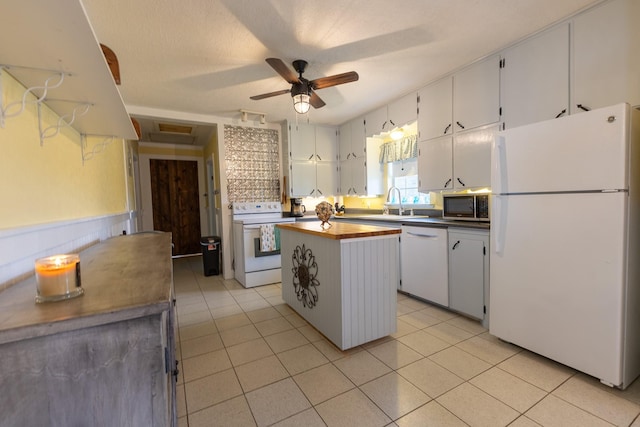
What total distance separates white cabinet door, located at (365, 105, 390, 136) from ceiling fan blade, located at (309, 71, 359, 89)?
1559 millimetres

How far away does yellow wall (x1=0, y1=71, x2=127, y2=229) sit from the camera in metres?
0.94

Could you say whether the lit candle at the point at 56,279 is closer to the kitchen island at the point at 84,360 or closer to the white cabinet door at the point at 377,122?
the kitchen island at the point at 84,360

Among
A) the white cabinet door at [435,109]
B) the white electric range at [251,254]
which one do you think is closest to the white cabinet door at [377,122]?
the white cabinet door at [435,109]

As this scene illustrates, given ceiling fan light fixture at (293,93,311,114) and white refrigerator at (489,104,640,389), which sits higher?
ceiling fan light fixture at (293,93,311,114)

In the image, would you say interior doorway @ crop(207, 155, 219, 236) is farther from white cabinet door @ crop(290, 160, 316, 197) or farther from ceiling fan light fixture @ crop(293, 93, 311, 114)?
ceiling fan light fixture @ crop(293, 93, 311, 114)

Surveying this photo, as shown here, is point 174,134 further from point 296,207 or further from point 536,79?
point 536,79

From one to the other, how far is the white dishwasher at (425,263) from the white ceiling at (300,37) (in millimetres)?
1637

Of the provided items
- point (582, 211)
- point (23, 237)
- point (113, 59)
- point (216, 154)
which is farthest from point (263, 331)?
point (216, 154)

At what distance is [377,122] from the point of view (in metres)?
3.84

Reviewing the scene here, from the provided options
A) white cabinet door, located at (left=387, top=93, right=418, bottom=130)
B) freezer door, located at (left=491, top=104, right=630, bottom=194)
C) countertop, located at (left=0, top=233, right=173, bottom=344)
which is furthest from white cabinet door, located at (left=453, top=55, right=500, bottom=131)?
countertop, located at (left=0, top=233, right=173, bottom=344)

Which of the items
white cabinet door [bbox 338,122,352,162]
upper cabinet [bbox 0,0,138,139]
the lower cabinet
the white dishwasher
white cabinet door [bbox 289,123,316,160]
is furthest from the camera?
white cabinet door [bbox 338,122,352,162]

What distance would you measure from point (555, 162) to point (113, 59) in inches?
104

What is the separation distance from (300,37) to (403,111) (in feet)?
5.87

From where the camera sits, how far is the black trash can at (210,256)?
434 centimetres
